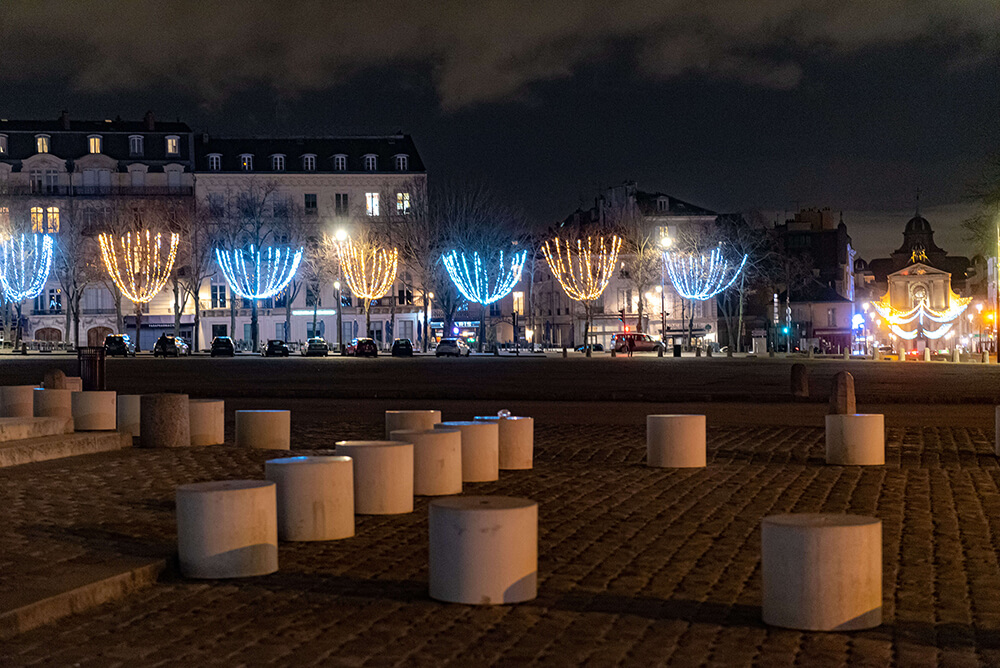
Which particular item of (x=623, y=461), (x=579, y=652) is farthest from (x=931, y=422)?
(x=579, y=652)

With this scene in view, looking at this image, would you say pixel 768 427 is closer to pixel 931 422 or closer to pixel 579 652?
pixel 931 422

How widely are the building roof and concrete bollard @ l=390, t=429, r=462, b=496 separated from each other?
93379mm

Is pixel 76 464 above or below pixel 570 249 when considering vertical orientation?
below

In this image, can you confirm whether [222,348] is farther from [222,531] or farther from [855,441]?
[222,531]

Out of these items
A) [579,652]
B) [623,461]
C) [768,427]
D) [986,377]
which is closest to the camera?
[579,652]

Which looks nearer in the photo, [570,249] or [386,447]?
[386,447]

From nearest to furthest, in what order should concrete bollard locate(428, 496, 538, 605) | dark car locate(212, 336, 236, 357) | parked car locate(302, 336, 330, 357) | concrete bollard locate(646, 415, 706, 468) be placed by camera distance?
concrete bollard locate(428, 496, 538, 605) → concrete bollard locate(646, 415, 706, 468) → dark car locate(212, 336, 236, 357) → parked car locate(302, 336, 330, 357)

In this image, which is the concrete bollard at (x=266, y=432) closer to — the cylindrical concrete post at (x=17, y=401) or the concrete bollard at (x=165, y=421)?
the concrete bollard at (x=165, y=421)

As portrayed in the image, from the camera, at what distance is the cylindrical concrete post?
1792 cm

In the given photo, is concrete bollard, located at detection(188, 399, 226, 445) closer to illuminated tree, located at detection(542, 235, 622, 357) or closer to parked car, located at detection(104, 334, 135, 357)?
parked car, located at detection(104, 334, 135, 357)

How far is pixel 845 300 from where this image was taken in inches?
4835

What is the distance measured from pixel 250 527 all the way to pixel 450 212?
81.6 meters

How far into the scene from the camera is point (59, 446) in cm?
1509

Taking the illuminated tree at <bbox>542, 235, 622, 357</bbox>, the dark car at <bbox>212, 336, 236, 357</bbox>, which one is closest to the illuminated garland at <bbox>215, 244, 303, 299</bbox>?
the dark car at <bbox>212, 336, 236, 357</bbox>
